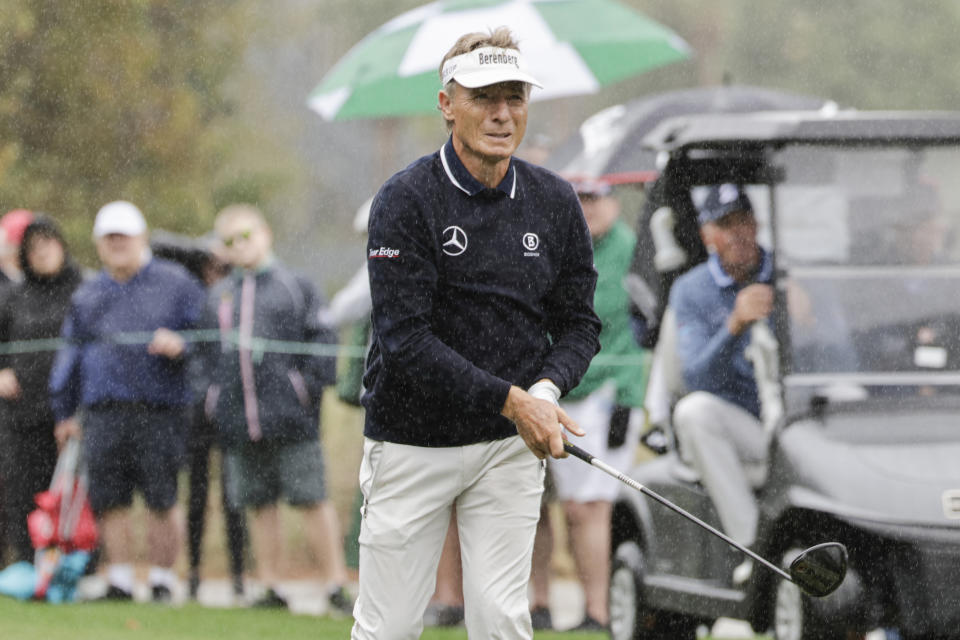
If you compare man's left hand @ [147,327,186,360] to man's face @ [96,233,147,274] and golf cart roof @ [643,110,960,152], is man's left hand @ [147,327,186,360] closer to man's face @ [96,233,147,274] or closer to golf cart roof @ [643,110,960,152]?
man's face @ [96,233,147,274]

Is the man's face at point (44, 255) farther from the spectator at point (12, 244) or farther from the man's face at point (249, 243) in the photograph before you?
the man's face at point (249, 243)

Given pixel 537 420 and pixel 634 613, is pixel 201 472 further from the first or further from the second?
pixel 537 420

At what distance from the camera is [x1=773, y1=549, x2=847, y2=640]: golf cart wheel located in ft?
20.3

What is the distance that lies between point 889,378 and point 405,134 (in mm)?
26310

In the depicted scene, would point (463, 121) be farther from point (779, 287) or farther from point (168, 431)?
point (168, 431)

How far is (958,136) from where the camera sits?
7.04 metres

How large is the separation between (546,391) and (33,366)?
634 cm

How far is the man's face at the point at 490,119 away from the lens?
16.5ft

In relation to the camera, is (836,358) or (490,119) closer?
(490,119)

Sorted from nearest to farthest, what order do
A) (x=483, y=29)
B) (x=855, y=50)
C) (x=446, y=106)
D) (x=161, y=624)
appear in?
(x=446, y=106), (x=161, y=624), (x=483, y=29), (x=855, y=50)

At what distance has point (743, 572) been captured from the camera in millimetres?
6879

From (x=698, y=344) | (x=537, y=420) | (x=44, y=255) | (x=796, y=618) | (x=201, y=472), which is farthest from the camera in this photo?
(x=201, y=472)

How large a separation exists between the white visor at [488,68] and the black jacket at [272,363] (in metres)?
4.94

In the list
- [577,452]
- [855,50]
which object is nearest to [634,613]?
[577,452]
